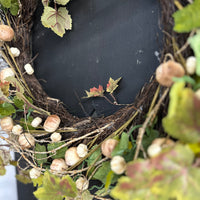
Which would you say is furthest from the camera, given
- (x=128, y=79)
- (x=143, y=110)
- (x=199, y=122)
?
(x=128, y=79)

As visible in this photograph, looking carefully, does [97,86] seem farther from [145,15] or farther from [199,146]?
[199,146]

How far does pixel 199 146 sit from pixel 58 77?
49 cm

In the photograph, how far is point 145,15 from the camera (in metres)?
0.52

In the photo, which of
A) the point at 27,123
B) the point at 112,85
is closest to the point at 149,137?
the point at 112,85

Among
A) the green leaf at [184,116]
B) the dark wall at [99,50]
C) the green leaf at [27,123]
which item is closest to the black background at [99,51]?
the dark wall at [99,50]

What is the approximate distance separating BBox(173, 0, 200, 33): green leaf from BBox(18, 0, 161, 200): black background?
0.16m

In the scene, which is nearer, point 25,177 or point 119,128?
point 119,128

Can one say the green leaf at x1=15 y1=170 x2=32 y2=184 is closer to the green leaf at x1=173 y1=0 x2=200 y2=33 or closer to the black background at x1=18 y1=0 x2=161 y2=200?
the black background at x1=18 y1=0 x2=161 y2=200

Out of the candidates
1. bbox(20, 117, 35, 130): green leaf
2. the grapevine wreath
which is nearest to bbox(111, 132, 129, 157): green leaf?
the grapevine wreath

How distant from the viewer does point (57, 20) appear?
0.60m

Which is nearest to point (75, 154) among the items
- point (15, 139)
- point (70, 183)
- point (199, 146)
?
point (70, 183)

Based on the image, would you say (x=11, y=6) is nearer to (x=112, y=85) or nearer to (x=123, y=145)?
(x=112, y=85)

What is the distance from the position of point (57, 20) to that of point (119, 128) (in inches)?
13.0

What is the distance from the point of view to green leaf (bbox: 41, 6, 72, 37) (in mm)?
593
